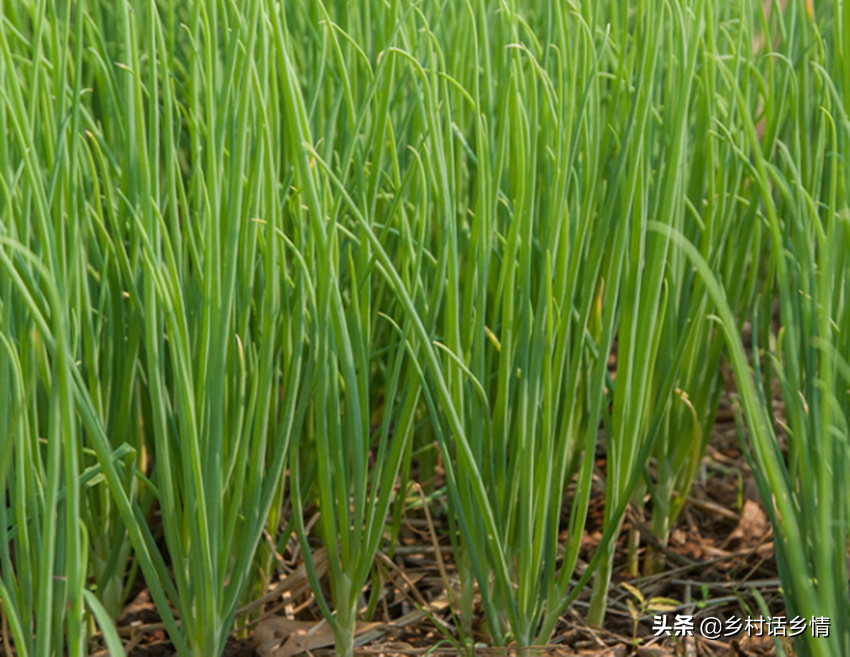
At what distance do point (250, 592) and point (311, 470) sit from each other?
0.14 metres

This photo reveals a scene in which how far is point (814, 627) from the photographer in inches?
24.4

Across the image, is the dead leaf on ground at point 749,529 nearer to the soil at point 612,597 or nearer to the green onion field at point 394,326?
the soil at point 612,597

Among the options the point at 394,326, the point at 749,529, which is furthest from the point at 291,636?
the point at 749,529

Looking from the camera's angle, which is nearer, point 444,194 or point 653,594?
point 444,194

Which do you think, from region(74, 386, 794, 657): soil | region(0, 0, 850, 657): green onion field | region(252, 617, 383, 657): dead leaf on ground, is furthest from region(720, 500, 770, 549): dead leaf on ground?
region(252, 617, 383, 657): dead leaf on ground

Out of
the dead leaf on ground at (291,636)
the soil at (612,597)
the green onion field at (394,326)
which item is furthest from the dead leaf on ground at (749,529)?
the dead leaf on ground at (291,636)

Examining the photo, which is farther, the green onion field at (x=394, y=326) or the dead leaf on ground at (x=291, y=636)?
the dead leaf on ground at (x=291, y=636)

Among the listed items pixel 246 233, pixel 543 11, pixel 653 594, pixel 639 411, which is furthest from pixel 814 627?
pixel 543 11

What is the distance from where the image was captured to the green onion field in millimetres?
690

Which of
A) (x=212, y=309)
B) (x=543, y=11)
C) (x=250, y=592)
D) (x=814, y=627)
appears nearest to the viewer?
(x=814, y=627)

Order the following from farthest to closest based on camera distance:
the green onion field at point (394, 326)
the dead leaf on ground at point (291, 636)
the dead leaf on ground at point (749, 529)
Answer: the dead leaf on ground at point (749, 529) < the dead leaf on ground at point (291, 636) < the green onion field at point (394, 326)

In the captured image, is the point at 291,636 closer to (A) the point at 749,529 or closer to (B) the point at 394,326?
(B) the point at 394,326

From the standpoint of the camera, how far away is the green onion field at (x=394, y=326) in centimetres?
69

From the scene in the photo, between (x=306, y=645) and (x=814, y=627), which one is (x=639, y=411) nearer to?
(x=814, y=627)
